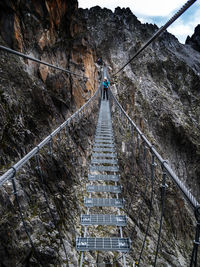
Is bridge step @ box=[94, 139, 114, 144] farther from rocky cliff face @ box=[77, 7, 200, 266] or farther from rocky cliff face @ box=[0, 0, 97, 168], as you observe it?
rocky cliff face @ box=[77, 7, 200, 266]

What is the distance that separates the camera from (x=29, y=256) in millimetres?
1663

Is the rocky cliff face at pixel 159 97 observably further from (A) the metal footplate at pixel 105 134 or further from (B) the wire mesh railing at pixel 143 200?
(A) the metal footplate at pixel 105 134

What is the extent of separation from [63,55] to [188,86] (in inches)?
749

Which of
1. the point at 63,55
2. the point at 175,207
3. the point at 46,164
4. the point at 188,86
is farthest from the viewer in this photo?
the point at 188,86

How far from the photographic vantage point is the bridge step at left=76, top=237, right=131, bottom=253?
2.25m

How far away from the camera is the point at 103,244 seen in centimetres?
230

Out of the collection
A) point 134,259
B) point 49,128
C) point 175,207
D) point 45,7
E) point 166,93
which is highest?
point 45,7

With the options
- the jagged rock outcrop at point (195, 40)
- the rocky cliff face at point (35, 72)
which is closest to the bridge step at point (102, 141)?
the rocky cliff face at point (35, 72)

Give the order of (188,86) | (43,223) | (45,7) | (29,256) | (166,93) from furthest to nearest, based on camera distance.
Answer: (188,86)
(166,93)
(45,7)
(43,223)
(29,256)

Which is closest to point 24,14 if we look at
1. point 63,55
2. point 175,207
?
point 63,55

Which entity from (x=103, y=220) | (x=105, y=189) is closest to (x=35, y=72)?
(x=105, y=189)

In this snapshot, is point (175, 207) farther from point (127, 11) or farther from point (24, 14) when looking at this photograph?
point (127, 11)

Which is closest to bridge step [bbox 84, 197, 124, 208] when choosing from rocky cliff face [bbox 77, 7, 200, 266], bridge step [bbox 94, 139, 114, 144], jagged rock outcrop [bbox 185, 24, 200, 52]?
rocky cliff face [bbox 77, 7, 200, 266]

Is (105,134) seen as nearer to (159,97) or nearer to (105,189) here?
(105,189)
